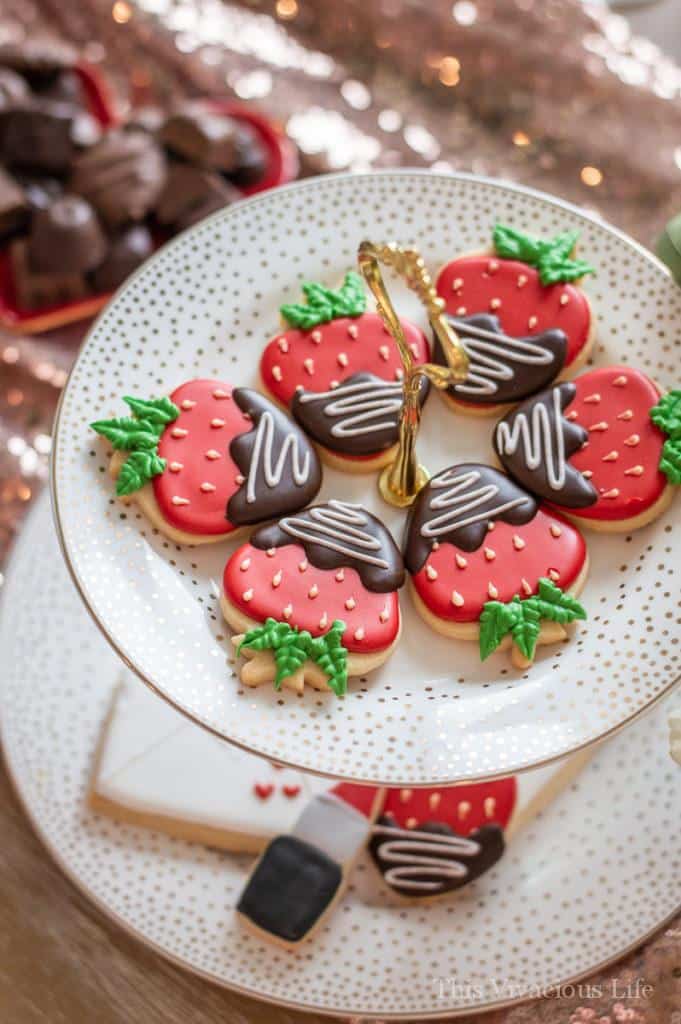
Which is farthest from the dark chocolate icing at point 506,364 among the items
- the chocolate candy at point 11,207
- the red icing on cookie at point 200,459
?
the chocolate candy at point 11,207

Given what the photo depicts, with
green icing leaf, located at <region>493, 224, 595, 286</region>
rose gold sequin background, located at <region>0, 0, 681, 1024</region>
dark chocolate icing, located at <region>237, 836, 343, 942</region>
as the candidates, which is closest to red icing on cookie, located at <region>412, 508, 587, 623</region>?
green icing leaf, located at <region>493, 224, 595, 286</region>

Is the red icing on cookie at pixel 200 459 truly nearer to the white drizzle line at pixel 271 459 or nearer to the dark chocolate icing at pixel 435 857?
the white drizzle line at pixel 271 459

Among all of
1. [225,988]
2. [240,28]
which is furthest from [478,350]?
[240,28]

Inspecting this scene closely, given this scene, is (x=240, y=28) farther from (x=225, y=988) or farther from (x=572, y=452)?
(x=225, y=988)

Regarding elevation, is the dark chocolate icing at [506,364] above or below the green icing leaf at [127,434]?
above

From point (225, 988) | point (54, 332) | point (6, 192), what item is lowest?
point (225, 988)

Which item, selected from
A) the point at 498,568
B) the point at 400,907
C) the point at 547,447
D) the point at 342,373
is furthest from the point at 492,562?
the point at 400,907

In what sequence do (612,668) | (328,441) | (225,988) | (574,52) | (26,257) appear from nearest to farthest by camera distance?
(612,668) < (328,441) < (225,988) < (26,257) < (574,52)
